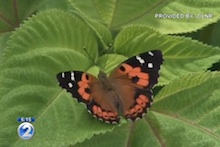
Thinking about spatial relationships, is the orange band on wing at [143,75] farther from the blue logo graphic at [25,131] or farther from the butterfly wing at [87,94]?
the blue logo graphic at [25,131]

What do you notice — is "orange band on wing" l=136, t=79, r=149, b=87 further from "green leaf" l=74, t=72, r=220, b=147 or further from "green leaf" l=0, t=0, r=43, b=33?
"green leaf" l=0, t=0, r=43, b=33

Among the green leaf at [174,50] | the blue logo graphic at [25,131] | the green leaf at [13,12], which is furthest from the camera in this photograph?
the green leaf at [13,12]

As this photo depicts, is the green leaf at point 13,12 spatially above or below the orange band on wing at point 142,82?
above

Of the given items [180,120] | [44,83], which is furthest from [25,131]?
[180,120]

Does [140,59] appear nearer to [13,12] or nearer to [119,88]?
[119,88]

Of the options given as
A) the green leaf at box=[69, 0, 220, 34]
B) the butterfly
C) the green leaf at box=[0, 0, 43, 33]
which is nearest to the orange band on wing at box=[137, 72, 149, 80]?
the butterfly

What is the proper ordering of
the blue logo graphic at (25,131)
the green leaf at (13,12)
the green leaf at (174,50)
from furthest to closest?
1. the green leaf at (13,12)
2. the green leaf at (174,50)
3. the blue logo graphic at (25,131)

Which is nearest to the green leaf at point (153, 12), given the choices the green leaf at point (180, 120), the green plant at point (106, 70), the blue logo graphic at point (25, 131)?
the green plant at point (106, 70)
